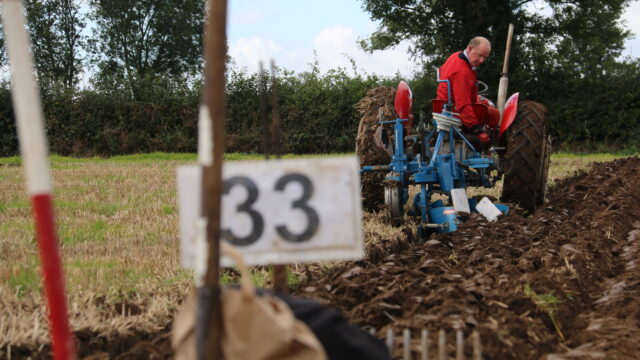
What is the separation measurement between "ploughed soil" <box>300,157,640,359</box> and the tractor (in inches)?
13.7

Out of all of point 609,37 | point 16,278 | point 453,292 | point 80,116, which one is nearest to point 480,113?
point 453,292

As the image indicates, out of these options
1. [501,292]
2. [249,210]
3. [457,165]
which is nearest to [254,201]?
[249,210]

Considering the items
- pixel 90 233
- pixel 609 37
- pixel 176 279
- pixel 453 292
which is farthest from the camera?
pixel 609 37

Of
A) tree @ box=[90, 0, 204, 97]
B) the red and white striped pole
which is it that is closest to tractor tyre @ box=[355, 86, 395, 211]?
the red and white striped pole

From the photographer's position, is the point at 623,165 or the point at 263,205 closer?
the point at 263,205

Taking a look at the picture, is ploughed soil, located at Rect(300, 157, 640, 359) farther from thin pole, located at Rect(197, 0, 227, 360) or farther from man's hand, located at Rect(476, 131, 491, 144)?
thin pole, located at Rect(197, 0, 227, 360)

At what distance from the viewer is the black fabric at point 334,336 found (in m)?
1.93

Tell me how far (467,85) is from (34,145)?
4915 mm

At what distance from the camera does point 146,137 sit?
64.2ft

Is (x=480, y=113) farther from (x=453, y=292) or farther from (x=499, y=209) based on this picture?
(x=453, y=292)

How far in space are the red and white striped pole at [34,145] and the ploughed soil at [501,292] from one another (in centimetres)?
98

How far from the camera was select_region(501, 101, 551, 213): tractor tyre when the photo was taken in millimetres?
5945

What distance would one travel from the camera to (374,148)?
7020 mm

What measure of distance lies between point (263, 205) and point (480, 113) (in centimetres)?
440
